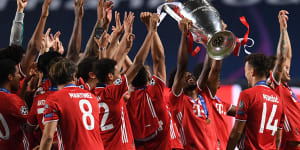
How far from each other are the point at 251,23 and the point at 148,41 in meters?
3.91

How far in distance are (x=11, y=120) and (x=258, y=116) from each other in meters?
2.49

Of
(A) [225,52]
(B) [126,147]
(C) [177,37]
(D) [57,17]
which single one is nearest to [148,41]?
(A) [225,52]

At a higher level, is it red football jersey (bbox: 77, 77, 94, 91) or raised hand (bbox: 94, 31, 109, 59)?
raised hand (bbox: 94, 31, 109, 59)

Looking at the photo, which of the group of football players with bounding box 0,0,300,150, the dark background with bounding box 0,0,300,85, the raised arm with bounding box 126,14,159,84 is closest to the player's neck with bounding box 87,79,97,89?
the group of football players with bounding box 0,0,300,150

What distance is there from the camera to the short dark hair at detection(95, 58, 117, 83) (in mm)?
4008

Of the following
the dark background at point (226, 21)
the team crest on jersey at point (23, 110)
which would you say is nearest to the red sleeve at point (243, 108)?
the team crest on jersey at point (23, 110)

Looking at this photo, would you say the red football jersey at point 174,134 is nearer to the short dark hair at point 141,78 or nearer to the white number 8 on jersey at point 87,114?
the short dark hair at point 141,78

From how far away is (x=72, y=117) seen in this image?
342cm

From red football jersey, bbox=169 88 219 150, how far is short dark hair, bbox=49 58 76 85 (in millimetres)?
1713

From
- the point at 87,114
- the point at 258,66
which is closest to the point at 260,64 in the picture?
the point at 258,66

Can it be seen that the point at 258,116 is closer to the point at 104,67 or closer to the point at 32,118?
the point at 104,67

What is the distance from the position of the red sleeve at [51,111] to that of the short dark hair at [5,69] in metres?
0.80

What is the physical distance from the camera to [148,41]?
439 centimetres

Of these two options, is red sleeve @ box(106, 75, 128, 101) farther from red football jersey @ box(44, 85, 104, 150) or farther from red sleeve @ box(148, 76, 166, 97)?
red sleeve @ box(148, 76, 166, 97)
